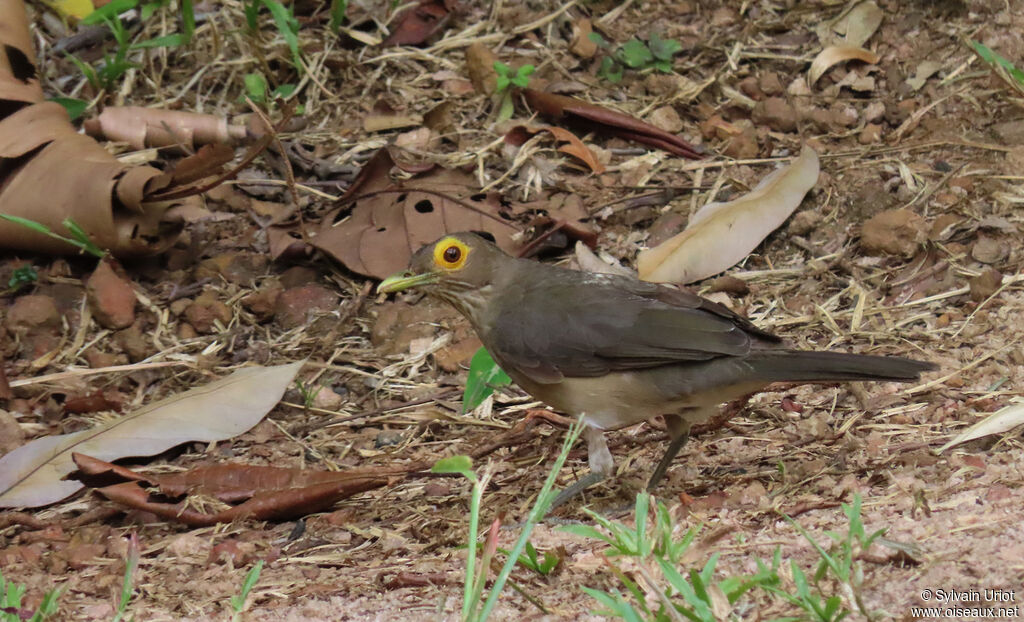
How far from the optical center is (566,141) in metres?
7.15

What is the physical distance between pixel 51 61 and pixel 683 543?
6.44 m

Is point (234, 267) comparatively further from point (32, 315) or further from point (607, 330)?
point (607, 330)

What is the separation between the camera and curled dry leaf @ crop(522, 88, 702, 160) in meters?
7.07

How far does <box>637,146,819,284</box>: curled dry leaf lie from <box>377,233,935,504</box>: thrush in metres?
1.12

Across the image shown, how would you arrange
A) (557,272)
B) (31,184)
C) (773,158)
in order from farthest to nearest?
1. (773,158)
2. (31,184)
3. (557,272)

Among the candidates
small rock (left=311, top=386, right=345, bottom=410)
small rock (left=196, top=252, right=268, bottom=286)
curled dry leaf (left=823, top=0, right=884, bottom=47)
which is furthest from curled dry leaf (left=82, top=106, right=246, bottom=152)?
curled dry leaf (left=823, top=0, right=884, bottom=47)

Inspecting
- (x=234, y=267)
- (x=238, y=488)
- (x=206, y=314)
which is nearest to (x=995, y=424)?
(x=238, y=488)

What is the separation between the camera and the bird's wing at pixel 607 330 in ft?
15.2

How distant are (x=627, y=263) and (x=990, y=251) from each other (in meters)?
1.93

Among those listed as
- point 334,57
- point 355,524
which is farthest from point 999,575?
point 334,57

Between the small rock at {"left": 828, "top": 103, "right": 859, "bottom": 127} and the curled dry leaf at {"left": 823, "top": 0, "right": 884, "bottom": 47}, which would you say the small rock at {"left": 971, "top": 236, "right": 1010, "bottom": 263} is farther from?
the curled dry leaf at {"left": 823, "top": 0, "right": 884, "bottom": 47}

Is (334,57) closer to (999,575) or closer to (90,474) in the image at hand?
(90,474)

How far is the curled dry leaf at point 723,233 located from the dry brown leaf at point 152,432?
2061mm

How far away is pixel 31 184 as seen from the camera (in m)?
6.27
